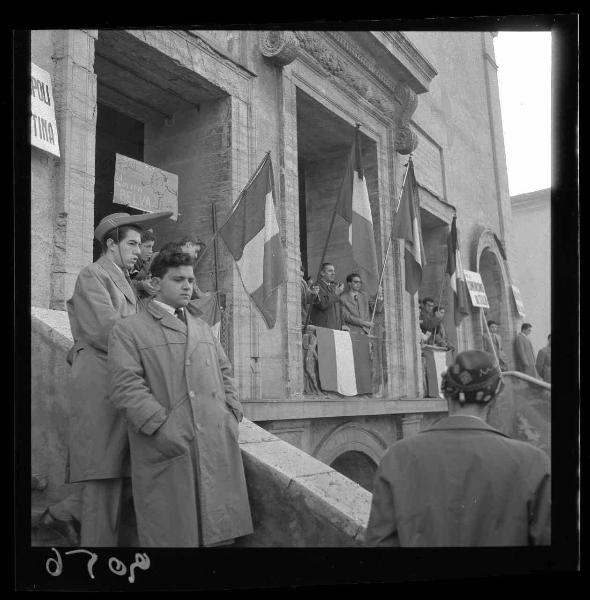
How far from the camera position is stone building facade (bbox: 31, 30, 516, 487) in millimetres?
5531

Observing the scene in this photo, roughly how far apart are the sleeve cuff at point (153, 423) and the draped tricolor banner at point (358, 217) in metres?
4.29

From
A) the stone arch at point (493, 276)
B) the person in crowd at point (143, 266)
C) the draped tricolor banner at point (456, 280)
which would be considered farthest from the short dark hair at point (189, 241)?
the stone arch at point (493, 276)

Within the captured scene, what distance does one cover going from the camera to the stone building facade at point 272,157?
18.1ft

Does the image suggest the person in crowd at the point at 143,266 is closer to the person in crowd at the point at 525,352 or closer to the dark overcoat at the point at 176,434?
the dark overcoat at the point at 176,434

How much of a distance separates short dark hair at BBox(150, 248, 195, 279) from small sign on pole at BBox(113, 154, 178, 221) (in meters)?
3.11

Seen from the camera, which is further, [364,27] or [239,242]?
[239,242]

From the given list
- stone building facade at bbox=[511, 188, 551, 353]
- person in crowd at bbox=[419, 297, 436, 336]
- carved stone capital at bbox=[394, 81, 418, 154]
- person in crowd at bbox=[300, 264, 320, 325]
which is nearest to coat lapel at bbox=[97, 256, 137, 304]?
stone building facade at bbox=[511, 188, 551, 353]

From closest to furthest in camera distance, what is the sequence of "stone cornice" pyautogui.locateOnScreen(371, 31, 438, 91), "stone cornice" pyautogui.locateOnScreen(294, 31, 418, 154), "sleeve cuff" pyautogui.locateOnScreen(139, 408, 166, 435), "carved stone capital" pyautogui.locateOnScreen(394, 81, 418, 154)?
"sleeve cuff" pyautogui.locateOnScreen(139, 408, 166, 435) < "stone cornice" pyautogui.locateOnScreen(294, 31, 418, 154) < "stone cornice" pyautogui.locateOnScreen(371, 31, 438, 91) < "carved stone capital" pyautogui.locateOnScreen(394, 81, 418, 154)

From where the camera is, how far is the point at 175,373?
3830 mm

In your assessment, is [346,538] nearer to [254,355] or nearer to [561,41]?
[561,41]

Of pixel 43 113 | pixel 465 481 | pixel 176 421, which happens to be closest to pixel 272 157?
pixel 43 113

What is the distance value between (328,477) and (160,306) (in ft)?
4.69

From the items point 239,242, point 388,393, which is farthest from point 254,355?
point 388,393

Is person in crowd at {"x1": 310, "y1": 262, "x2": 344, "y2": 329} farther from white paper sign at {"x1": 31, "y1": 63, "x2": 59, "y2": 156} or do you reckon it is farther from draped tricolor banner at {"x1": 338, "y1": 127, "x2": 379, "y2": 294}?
white paper sign at {"x1": 31, "y1": 63, "x2": 59, "y2": 156}
